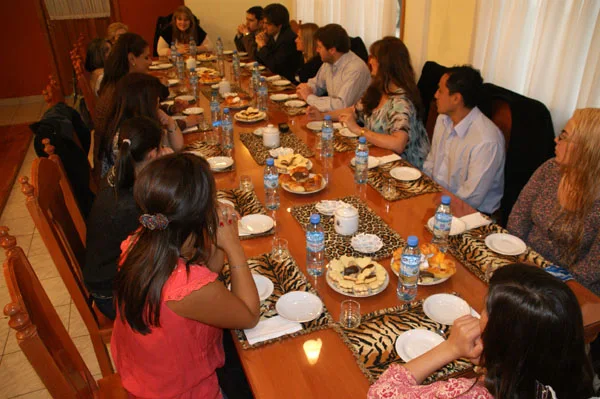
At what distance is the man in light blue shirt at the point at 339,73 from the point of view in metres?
3.58

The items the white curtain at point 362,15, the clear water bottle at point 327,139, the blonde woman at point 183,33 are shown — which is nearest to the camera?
the clear water bottle at point 327,139

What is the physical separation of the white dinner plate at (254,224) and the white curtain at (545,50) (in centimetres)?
193

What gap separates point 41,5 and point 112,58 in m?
3.90

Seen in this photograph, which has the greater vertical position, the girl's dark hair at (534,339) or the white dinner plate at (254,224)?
the girl's dark hair at (534,339)

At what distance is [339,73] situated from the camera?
3746 millimetres

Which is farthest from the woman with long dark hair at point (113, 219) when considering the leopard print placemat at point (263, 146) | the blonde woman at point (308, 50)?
the blonde woman at point (308, 50)

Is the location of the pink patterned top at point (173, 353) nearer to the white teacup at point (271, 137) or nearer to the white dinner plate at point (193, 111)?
the white teacup at point (271, 137)

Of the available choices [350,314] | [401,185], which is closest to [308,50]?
[401,185]

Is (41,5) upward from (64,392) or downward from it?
upward

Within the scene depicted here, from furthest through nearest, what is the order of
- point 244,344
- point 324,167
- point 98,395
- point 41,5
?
point 41,5 < point 324,167 < point 98,395 < point 244,344

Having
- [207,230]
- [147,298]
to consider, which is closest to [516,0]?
[207,230]

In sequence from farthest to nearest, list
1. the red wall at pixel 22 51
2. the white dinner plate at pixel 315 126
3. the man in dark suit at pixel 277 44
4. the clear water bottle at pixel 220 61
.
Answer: the red wall at pixel 22 51, the man in dark suit at pixel 277 44, the clear water bottle at pixel 220 61, the white dinner plate at pixel 315 126

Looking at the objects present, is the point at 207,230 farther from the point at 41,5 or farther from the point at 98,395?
the point at 41,5

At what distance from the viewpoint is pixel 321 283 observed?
5.24 feet
